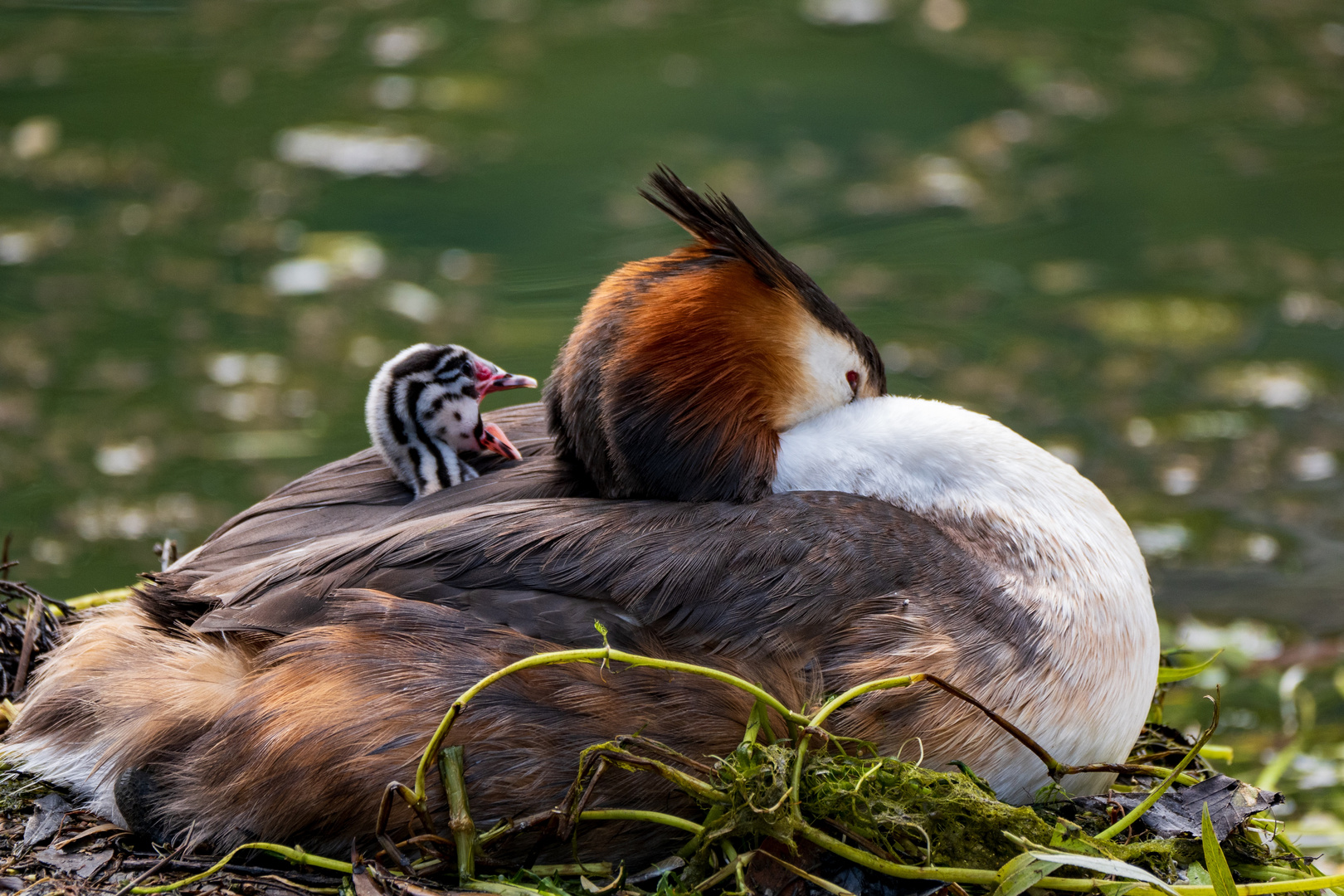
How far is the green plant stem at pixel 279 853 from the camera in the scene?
2529 millimetres

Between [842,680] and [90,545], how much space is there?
4410 mm

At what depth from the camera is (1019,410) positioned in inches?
280

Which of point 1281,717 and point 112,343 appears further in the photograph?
point 112,343

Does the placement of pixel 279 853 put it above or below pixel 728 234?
below

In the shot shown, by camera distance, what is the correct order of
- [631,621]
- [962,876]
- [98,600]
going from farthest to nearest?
[98,600]
[631,621]
[962,876]

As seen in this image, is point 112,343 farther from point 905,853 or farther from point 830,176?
point 905,853

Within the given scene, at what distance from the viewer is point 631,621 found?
107 inches

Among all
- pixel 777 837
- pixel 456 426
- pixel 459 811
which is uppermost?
pixel 456 426

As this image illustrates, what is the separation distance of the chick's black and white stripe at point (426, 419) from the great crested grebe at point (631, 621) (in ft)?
0.86

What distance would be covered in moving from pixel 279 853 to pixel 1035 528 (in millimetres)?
1554

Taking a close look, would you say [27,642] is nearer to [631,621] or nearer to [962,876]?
[631,621]

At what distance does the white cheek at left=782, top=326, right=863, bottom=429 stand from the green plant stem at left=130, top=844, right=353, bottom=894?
4.13 ft

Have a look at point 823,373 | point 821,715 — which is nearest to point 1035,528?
point 823,373

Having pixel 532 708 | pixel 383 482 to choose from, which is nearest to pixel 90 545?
pixel 383 482
